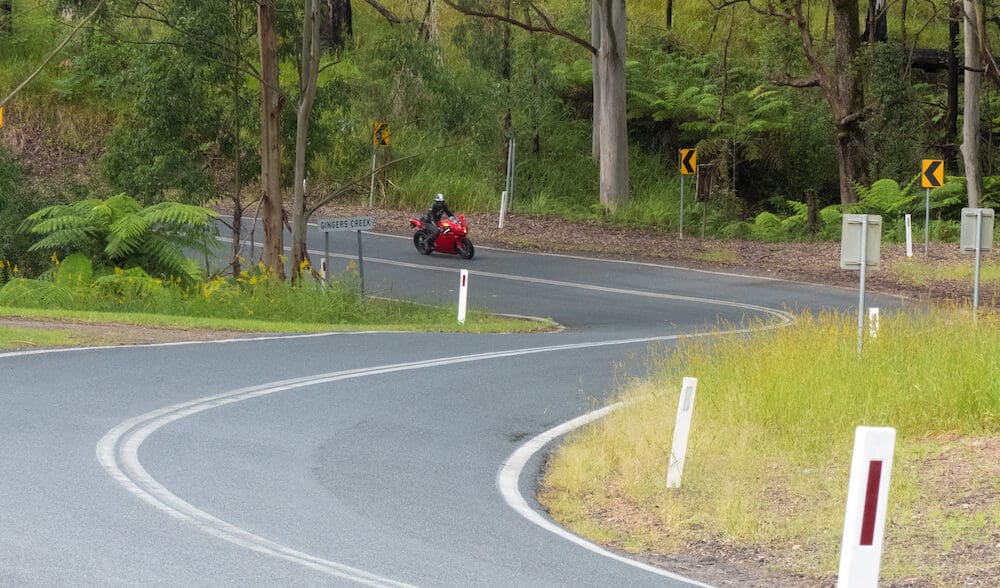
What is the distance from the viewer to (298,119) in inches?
920

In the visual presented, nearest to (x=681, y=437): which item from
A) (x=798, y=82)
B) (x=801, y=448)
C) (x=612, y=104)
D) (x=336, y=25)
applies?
(x=801, y=448)

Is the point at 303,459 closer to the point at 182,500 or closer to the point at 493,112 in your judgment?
the point at 182,500

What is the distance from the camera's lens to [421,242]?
29.6 m

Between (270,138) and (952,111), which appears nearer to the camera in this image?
(270,138)

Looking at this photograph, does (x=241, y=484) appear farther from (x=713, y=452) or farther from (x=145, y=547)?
(x=713, y=452)

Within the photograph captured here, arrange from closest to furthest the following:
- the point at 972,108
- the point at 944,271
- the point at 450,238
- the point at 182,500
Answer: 1. the point at 182,500
2. the point at 944,271
3. the point at 450,238
4. the point at 972,108

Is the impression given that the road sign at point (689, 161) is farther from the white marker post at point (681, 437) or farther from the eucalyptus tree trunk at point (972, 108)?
the white marker post at point (681, 437)

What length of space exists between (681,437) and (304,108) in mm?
15284

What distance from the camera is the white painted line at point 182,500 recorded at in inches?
269

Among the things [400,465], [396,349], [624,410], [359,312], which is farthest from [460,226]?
[400,465]

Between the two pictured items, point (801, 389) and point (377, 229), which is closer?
point (801, 389)

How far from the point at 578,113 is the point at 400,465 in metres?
40.0

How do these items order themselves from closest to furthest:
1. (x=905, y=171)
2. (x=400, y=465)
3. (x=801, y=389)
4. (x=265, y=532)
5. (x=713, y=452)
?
(x=265, y=532) < (x=400, y=465) < (x=713, y=452) < (x=801, y=389) < (x=905, y=171)

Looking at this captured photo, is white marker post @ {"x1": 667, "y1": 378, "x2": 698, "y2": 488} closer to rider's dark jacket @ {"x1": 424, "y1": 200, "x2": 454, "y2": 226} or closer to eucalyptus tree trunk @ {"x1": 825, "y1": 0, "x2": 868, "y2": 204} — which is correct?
rider's dark jacket @ {"x1": 424, "y1": 200, "x2": 454, "y2": 226}
